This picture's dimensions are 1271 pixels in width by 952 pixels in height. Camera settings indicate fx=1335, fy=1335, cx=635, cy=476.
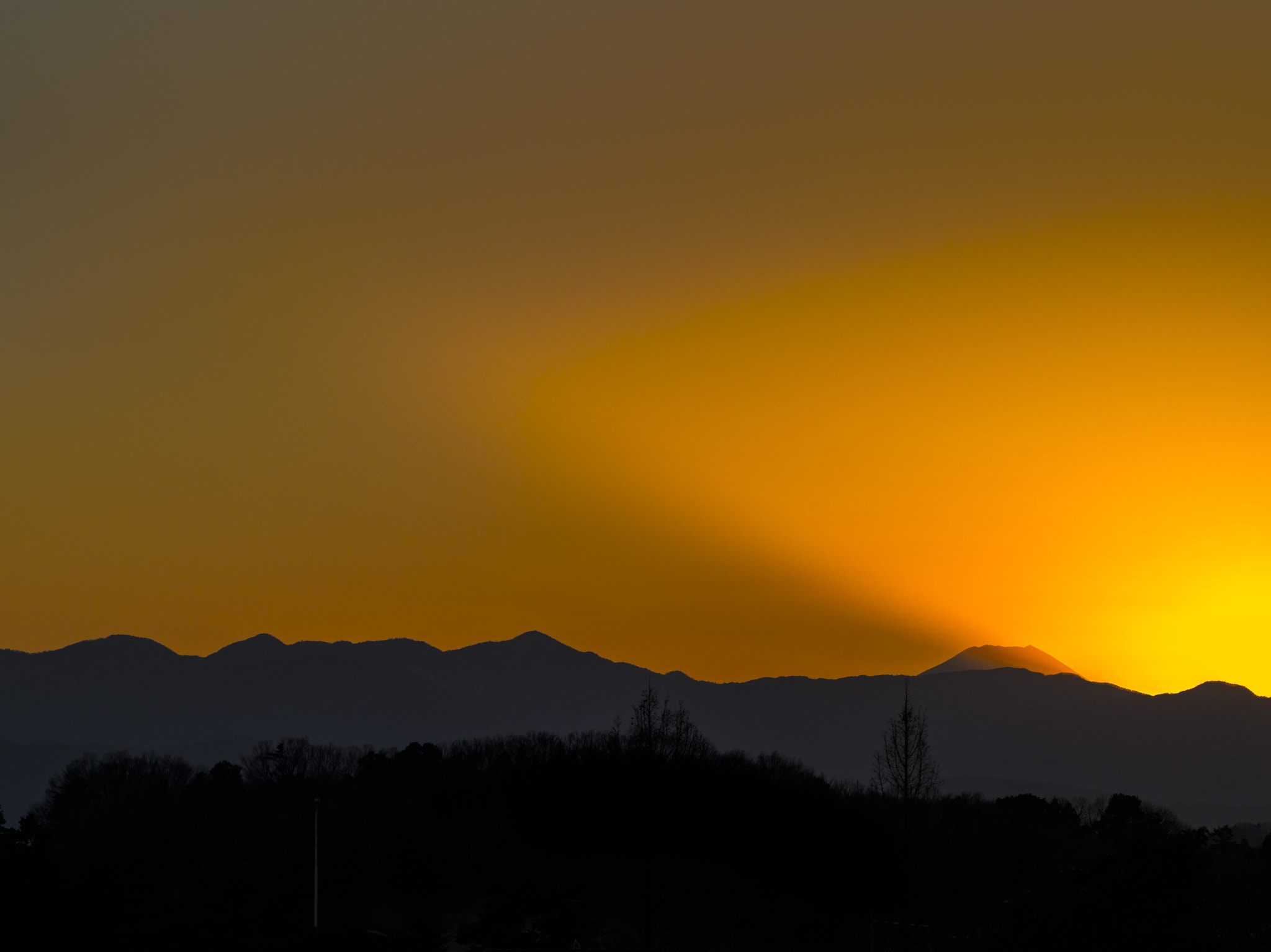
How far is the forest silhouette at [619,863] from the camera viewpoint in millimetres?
39287

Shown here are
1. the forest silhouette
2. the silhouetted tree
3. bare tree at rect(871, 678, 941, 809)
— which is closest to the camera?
the forest silhouette

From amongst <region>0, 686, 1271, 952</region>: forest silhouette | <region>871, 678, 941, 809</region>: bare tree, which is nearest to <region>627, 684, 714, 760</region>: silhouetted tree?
<region>0, 686, 1271, 952</region>: forest silhouette

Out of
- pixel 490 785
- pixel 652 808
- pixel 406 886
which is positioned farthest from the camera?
pixel 490 785

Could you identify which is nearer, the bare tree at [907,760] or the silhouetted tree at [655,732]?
the bare tree at [907,760]

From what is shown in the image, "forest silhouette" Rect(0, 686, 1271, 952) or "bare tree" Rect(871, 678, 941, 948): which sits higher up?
"bare tree" Rect(871, 678, 941, 948)

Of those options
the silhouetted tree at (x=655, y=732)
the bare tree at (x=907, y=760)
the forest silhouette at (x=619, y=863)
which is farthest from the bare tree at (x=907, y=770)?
the silhouetted tree at (x=655, y=732)

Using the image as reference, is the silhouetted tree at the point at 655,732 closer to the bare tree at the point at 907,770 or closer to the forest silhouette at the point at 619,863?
the forest silhouette at the point at 619,863

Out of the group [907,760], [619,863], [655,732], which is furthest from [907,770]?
[619,863]

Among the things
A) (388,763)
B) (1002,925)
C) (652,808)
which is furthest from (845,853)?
(388,763)

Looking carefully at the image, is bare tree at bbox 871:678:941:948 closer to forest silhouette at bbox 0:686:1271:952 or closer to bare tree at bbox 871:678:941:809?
bare tree at bbox 871:678:941:809

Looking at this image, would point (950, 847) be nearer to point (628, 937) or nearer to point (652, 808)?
point (628, 937)

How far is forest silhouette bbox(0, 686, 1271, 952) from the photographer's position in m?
39.3

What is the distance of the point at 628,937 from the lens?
7975 centimetres

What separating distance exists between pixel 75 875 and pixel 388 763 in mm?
51922
